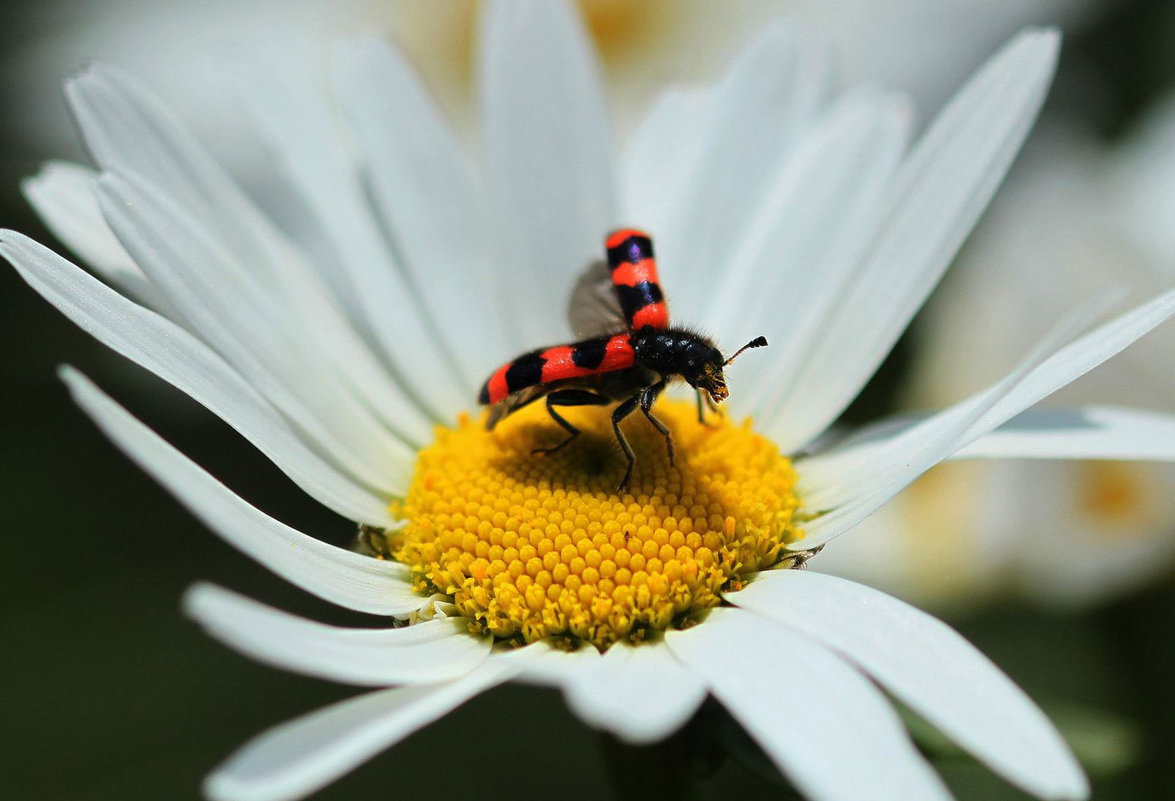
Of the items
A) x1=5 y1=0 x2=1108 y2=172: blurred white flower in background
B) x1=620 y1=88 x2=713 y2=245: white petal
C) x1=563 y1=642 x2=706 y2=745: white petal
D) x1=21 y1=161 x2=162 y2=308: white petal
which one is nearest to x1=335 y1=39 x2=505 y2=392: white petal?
x1=620 y1=88 x2=713 y2=245: white petal

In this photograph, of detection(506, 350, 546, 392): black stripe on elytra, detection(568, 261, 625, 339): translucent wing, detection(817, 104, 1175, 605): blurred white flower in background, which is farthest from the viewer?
detection(817, 104, 1175, 605): blurred white flower in background

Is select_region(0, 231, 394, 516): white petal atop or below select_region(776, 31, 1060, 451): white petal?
atop

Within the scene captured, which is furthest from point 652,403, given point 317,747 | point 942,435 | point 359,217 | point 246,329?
point 317,747

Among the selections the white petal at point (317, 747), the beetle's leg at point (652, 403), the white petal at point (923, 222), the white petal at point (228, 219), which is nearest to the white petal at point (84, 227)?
the white petal at point (228, 219)

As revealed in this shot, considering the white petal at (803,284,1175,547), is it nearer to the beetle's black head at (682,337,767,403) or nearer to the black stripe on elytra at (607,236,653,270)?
the beetle's black head at (682,337,767,403)

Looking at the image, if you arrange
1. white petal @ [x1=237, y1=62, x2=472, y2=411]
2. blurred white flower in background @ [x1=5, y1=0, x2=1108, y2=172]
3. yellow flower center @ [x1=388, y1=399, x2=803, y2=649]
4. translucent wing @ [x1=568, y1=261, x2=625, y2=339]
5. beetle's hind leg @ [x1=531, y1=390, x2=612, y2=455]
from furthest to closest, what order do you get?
blurred white flower in background @ [x1=5, y1=0, x2=1108, y2=172] → white petal @ [x1=237, y1=62, x2=472, y2=411] → translucent wing @ [x1=568, y1=261, x2=625, y2=339] → beetle's hind leg @ [x1=531, y1=390, x2=612, y2=455] → yellow flower center @ [x1=388, y1=399, x2=803, y2=649]

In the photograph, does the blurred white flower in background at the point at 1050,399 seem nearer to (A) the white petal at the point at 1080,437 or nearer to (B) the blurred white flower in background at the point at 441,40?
(A) the white petal at the point at 1080,437

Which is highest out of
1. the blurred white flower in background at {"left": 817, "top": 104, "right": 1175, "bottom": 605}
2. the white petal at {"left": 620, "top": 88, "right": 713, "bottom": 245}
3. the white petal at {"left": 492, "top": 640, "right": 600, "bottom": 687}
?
the white petal at {"left": 620, "top": 88, "right": 713, "bottom": 245}

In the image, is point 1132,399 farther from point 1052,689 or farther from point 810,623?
point 810,623
